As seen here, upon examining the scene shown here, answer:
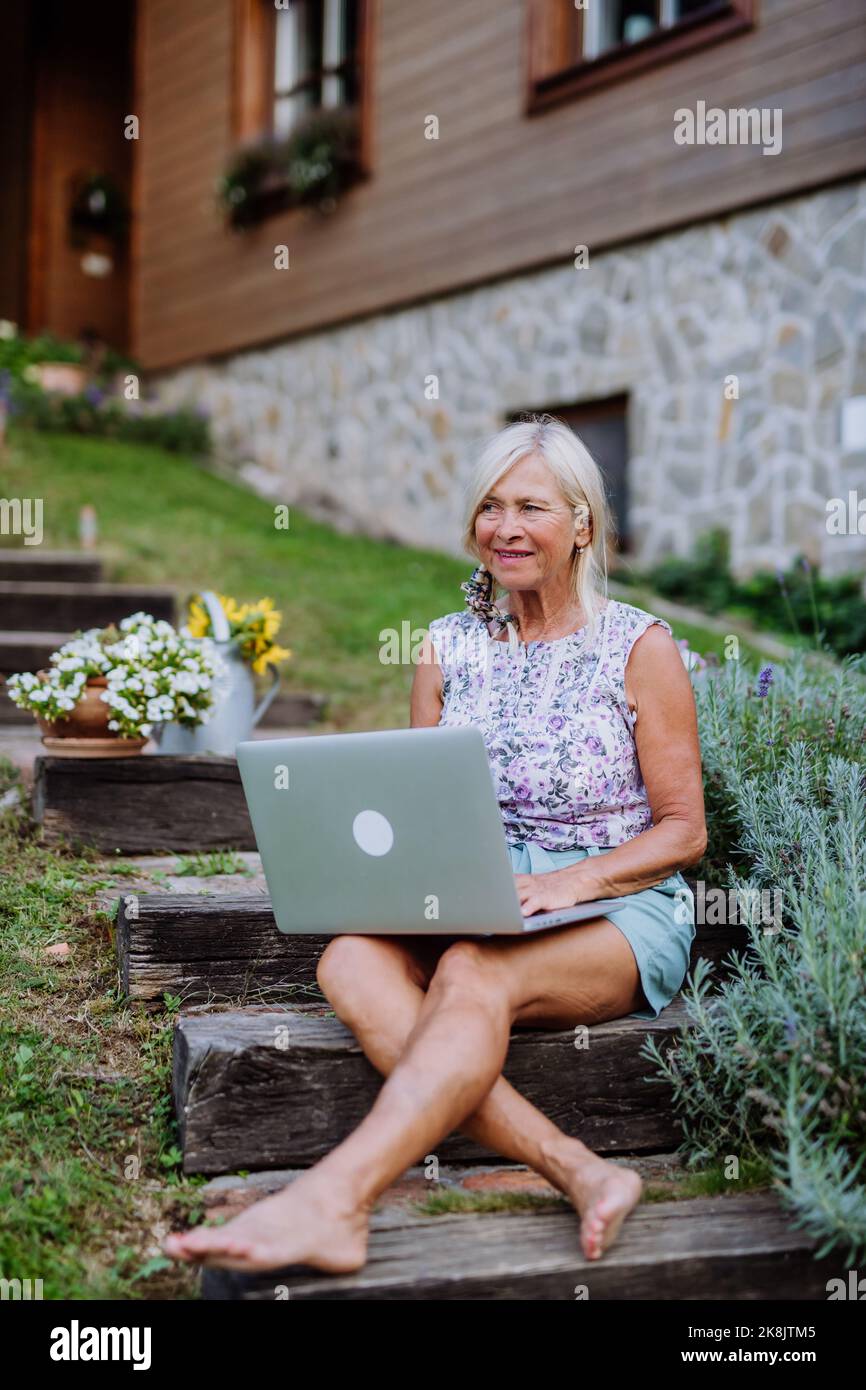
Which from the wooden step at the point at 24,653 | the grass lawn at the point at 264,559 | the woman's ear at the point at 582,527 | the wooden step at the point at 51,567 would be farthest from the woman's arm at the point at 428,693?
the wooden step at the point at 51,567

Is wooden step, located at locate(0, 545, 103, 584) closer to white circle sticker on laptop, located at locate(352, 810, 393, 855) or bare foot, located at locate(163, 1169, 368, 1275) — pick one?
white circle sticker on laptop, located at locate(352, 810, 393, 855)

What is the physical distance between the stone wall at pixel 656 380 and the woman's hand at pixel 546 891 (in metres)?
3.80

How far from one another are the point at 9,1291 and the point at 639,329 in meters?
5.63

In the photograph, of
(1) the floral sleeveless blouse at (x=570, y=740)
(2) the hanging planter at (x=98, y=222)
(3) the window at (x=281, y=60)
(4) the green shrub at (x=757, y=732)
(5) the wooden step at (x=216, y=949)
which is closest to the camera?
(1) the floral sleeveless blouse at (x=570, y=740)

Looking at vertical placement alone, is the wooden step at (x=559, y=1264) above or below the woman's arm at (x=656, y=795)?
below

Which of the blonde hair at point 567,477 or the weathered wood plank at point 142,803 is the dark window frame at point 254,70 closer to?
the weathered wood plank at point 142,803

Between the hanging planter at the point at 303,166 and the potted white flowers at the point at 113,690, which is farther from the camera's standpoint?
the hanging planter at the point at 303,166

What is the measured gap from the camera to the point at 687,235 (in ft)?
21.0

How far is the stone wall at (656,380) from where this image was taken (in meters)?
5.85

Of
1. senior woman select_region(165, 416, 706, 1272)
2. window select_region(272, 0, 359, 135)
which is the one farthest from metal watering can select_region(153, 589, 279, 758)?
window select_region(272, 0, 359, 135)

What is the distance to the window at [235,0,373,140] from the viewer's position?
354 inches

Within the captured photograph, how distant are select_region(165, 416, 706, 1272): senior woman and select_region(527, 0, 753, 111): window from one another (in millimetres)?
4482

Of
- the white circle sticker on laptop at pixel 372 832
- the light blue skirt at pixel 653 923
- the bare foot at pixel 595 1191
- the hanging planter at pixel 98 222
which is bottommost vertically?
the bare foot at pixel 595 1191
